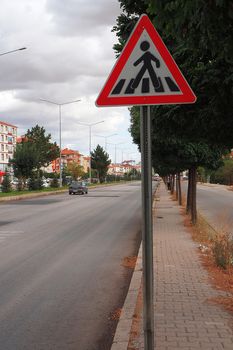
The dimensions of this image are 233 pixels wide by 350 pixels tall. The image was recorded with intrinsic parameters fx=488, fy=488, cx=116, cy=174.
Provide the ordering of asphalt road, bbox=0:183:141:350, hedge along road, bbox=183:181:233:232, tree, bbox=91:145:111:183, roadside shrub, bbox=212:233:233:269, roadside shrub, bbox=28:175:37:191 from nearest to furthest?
asphalt road, bbox=0:183:141:350
roadside shrub, bbox=212:233:233:269
hedge along road, bbox=183:181:233:232
roadside shrub, bbox=28:175:37:191
tree, bbox=91:145:111:183

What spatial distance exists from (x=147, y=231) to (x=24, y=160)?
45.2 metres

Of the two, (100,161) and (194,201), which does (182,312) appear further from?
(100,161)

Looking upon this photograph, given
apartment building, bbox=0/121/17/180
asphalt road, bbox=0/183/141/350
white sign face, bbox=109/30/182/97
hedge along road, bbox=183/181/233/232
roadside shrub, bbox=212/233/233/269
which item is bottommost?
hedge along road, bbox=183/181/233/232

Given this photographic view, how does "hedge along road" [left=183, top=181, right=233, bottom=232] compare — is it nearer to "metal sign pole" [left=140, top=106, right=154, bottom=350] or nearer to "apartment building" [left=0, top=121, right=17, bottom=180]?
"metal sign pole" [left=140, top=106, right=154, bottom=350]

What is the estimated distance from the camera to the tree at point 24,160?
47.4 metres

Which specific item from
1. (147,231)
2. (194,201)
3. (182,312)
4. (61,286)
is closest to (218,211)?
(194,201)

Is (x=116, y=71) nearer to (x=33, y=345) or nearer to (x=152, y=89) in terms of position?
(x=152, y=89)

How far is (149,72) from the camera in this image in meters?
3.40

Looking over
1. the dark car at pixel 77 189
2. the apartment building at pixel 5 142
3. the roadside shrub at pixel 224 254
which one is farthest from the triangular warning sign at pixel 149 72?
the apartment building at pixel 5 142

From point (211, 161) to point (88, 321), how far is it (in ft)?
37.6

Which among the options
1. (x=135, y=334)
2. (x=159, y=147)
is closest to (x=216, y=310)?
(x=135, y=334)

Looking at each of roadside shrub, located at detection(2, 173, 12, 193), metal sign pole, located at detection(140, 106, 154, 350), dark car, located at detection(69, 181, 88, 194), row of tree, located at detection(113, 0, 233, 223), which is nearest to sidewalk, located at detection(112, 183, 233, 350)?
metal sign pole, located at detection(140, 106, 154, 350)

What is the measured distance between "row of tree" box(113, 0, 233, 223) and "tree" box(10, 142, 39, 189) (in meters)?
39.9

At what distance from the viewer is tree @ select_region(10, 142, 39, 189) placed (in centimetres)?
4742
